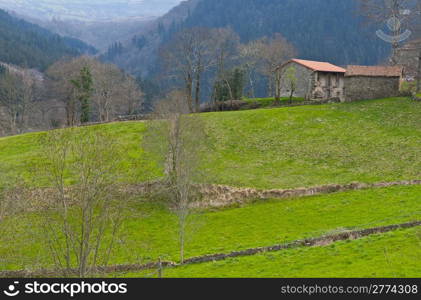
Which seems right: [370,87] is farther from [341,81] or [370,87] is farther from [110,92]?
[110,92]

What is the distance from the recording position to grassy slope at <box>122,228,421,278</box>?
20641mm

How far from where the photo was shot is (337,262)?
23.4m

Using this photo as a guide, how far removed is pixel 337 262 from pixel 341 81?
64.5 metres

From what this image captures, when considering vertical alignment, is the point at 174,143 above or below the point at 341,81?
below

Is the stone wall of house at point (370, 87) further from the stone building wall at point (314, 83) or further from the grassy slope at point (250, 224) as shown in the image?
the grassy slope at point (250, 224)

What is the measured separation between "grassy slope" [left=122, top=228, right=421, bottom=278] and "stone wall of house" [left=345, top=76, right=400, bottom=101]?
41892 mm

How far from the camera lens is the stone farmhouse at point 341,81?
63656 millimetres

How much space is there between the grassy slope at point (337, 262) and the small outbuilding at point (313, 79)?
178ft

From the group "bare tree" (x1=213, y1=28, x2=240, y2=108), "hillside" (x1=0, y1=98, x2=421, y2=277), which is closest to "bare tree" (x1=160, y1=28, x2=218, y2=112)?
"bare tree" (x1=213, y1=28, x2=240, y2=108)

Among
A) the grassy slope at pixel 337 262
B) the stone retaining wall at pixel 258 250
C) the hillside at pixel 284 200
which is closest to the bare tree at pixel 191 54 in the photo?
the hillside at pixel 284 200

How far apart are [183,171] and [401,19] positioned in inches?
2323

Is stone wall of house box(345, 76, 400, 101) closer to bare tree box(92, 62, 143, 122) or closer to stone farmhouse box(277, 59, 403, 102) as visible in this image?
stone farmhouse box(277, 59, 403, 102)

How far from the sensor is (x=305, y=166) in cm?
4750

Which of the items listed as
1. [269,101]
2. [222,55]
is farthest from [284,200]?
[222,55]
